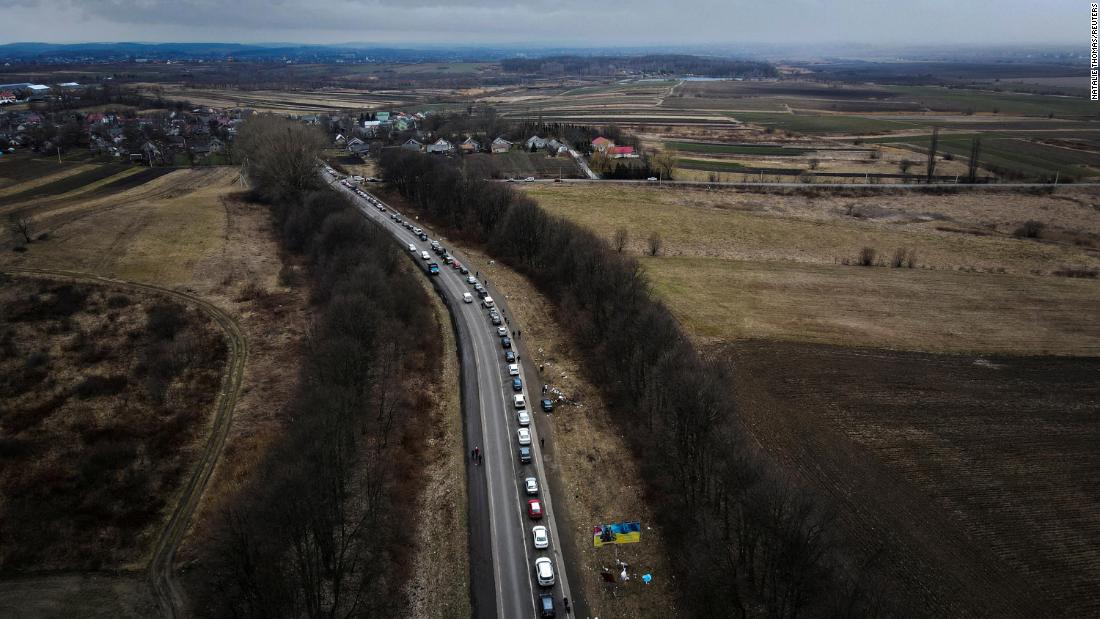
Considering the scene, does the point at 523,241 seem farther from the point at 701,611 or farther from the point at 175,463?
the point at 701,611

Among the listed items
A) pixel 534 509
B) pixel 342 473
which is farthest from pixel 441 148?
pixel 534 509

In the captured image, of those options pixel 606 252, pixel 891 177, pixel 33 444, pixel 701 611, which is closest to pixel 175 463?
pixel 33 444

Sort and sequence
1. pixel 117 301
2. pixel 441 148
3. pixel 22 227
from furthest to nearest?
pixel 441 148 < pixel 22 227 < pixel 117 301

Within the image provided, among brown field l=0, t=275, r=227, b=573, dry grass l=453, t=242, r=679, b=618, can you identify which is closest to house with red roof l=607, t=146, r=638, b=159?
dry grass l=453, t=242, r=679, b=618

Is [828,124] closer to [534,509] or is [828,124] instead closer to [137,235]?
[137,235]

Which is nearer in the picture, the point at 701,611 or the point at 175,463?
the point at 701,611
